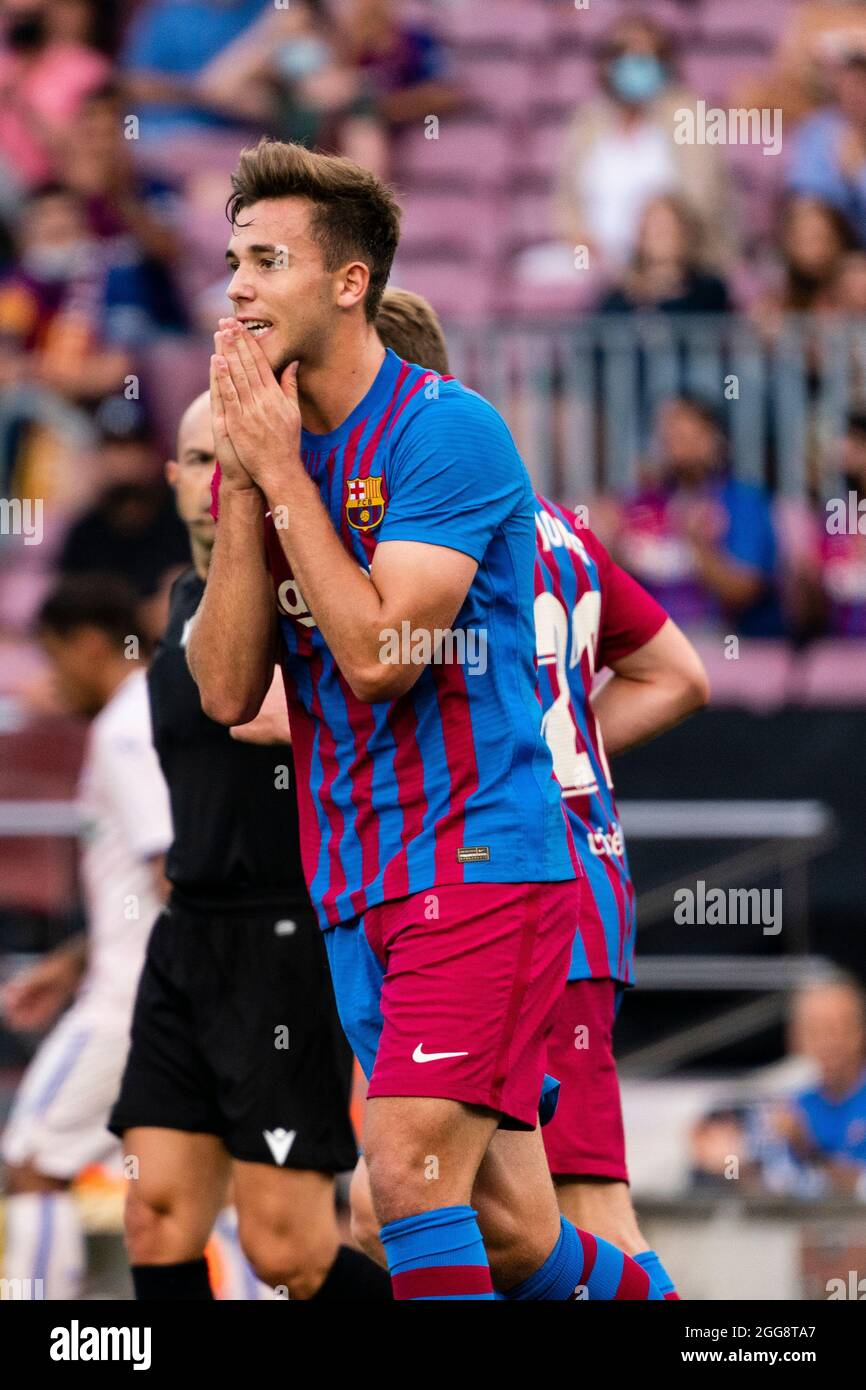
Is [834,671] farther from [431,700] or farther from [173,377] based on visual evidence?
[431,700]

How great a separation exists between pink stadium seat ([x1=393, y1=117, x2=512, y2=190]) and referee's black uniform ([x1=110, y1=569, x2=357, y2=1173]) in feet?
28.0

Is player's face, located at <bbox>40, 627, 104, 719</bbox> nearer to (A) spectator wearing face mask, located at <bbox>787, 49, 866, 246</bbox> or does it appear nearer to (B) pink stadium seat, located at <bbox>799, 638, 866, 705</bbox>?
(B) pink stadium seat, located at <bbox>799, 638, 866, 705</bbox>

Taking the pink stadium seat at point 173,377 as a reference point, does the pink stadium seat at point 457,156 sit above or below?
above

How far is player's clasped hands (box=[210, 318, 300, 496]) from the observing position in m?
3.73

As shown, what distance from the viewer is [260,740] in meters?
4.58

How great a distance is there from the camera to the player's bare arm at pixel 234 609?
379cm

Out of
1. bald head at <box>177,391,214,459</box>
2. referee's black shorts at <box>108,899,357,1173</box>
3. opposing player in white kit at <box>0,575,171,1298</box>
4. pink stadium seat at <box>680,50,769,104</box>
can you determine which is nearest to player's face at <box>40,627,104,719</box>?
opposing player in white kit at <box>0,575,171,1298</box>

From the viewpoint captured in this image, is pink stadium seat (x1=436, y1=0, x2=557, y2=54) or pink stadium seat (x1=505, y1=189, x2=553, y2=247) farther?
pink stadium seat (x1=436, y1=0, x2=557, y2=54)

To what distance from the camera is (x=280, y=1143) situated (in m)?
5.07

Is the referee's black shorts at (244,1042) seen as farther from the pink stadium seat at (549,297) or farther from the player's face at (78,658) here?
the pink stadium seat at (549,297)

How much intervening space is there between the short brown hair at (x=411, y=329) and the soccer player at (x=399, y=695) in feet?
2.36

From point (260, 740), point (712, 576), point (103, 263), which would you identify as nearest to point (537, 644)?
point (260, 740)

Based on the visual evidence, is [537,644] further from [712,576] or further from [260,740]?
[712,576]

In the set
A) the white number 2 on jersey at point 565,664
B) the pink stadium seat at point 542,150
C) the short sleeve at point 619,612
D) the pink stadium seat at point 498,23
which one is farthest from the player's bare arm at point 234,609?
the pink stadium seat at point 498,23
